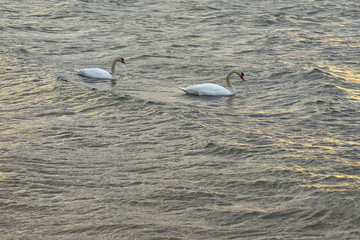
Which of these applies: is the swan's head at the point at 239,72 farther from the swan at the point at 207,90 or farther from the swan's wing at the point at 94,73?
the swan's wing at the point at 94,73

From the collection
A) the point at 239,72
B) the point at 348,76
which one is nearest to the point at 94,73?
the point at 239,72

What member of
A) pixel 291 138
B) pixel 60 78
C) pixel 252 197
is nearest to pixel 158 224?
pixel 252 197

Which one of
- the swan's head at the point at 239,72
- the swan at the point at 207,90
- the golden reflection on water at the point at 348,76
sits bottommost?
the golden reflection on water at the point at 348,76

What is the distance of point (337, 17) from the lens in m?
27.4

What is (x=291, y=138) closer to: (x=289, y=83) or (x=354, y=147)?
(x=354, y=147)

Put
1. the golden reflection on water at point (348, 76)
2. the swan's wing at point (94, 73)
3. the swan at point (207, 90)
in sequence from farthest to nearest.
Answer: the swan's wing at point (94, 73) < the golden reflection on water at point (348, 76) < the swan at point (207, 90)

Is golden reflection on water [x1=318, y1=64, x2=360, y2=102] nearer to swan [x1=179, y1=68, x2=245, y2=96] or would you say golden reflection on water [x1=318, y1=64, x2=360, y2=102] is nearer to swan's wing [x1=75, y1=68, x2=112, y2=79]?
swan [x1=179, y1=68, x2=245, y2=96]

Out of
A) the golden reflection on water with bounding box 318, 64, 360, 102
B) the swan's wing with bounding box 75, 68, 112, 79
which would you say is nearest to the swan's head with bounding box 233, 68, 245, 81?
the golden reflection on water with bounding box 318, 64, 360, 102

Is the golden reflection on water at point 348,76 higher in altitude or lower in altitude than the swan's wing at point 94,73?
lower

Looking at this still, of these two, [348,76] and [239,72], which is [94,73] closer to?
[239,72]

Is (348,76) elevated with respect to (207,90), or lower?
lower

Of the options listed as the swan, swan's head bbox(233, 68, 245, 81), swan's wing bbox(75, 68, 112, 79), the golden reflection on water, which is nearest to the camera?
the swan

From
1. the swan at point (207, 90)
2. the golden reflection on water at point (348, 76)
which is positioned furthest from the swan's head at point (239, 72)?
the golden reflection on water at point (348, 76)

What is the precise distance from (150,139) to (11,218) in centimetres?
382
